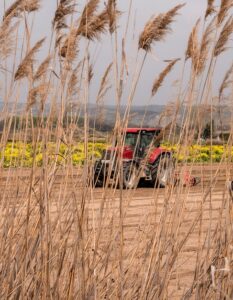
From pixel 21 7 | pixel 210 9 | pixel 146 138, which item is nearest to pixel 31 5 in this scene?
pixel 21 7

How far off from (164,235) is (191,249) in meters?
2.86

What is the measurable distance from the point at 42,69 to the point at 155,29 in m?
0.49

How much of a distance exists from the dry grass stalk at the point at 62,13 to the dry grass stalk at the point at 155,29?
306 mm

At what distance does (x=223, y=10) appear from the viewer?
2658 millimetres

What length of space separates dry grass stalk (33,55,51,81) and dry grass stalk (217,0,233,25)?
717 mm

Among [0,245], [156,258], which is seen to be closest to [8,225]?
[0,245]

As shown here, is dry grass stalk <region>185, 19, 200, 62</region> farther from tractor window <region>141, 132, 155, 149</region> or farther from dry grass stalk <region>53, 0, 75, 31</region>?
tractor window <region>141, 132, 155, 149</region>

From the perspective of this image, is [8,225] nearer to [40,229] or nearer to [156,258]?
[40,229]

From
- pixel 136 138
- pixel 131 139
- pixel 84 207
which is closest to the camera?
pixel 84 207

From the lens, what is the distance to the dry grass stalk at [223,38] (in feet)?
8.54

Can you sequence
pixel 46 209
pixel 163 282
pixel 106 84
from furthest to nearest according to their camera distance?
1. pixel 106 84
2. pixel 163 282
3. pixel 46 209

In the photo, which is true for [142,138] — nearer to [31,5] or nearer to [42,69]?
[31,5]

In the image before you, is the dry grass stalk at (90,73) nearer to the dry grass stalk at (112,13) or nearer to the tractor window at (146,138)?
the dry grass stalk at (112,13)

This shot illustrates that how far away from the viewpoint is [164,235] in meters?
2.66
